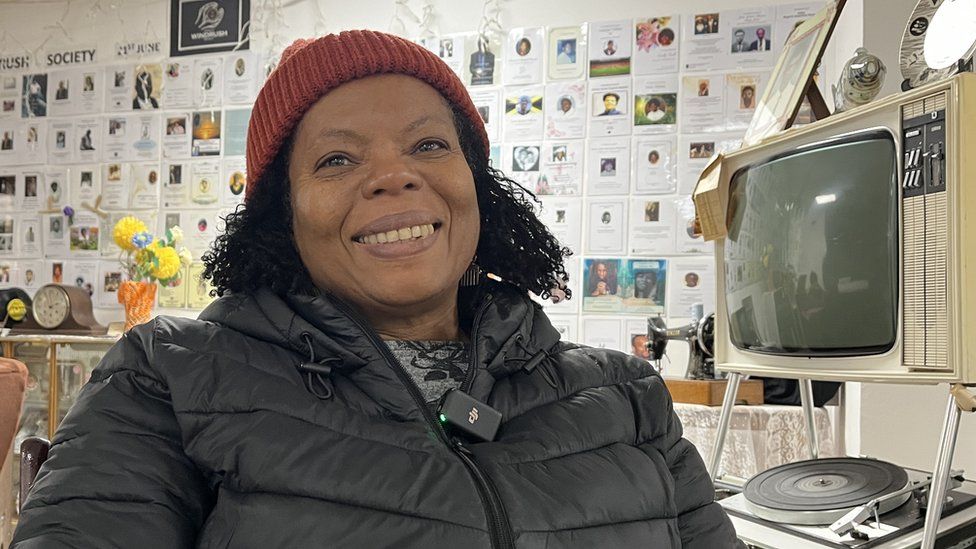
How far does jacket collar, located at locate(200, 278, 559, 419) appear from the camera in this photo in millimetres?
1024

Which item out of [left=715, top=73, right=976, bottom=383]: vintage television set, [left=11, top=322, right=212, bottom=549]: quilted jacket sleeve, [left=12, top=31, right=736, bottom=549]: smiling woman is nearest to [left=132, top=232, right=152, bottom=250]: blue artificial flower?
[left=12, top=31, right=736, bottom=549]: smiling woman

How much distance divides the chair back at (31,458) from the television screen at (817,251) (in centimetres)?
121

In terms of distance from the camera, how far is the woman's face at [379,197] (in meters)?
1.12

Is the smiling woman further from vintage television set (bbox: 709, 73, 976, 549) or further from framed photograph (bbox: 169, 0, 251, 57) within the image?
framed photograph (bbox: 169, 0, 251, 57)

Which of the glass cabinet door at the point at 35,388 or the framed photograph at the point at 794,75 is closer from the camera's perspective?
the framed photograph at the point at 794,75

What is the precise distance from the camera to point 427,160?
3.84 ft

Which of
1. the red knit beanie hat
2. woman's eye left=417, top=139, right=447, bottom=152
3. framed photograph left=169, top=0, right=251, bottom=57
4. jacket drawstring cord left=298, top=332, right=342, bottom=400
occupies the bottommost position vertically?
jacket drawstring cord left=298, top=332, right=342, bottom=400

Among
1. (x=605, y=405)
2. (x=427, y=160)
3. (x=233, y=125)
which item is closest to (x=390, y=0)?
(x=233, y=125)

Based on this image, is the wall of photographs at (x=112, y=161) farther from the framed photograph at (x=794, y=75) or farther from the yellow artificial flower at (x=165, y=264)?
the framed photograph at (x=794, y=75)

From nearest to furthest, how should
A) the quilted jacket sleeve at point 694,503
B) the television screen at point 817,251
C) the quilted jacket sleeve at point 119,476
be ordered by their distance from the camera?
the quilted jacket sleeve at point 119,476, the quilted jacket sleeve at point 694,503, the television screen at point 817,251

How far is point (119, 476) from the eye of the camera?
840mm

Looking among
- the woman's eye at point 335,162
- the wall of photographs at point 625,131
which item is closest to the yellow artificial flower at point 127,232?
the wall of photographs at point 625,131

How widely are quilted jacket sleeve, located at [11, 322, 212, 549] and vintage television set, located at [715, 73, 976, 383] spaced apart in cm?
102

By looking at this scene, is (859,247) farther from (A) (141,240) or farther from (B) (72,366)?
(B) (72,366)
